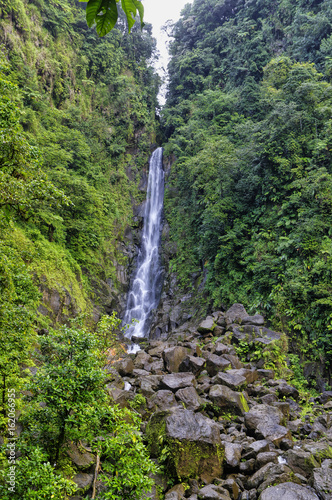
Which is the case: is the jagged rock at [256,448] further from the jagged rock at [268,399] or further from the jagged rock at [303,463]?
the jagged rock at [268,399]

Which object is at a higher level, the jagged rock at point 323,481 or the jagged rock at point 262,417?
the jagged rock at point 262,417

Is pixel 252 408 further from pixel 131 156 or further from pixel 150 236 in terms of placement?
pixel 131 156

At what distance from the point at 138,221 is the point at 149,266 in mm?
4001

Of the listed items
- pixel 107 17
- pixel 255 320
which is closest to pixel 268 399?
pixel 255 320

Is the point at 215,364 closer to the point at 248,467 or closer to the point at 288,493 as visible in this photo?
the point at 248,467

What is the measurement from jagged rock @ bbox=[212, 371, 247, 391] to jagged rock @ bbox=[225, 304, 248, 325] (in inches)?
140

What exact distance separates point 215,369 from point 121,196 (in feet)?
55.8

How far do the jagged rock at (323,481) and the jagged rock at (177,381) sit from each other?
3.49 meters

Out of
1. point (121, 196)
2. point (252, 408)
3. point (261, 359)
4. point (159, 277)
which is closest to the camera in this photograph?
point (252, 408)

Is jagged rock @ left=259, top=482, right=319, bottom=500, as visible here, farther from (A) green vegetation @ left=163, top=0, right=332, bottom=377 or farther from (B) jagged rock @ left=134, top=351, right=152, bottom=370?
(B) jagged rock @ left=134, top=351, right=152, bottom=370

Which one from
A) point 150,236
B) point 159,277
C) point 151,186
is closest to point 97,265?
point 159,277

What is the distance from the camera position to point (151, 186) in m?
25.4

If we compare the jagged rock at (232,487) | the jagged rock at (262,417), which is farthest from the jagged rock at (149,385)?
the jagged rock at (232,487)

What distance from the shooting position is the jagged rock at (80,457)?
4.15 metres
